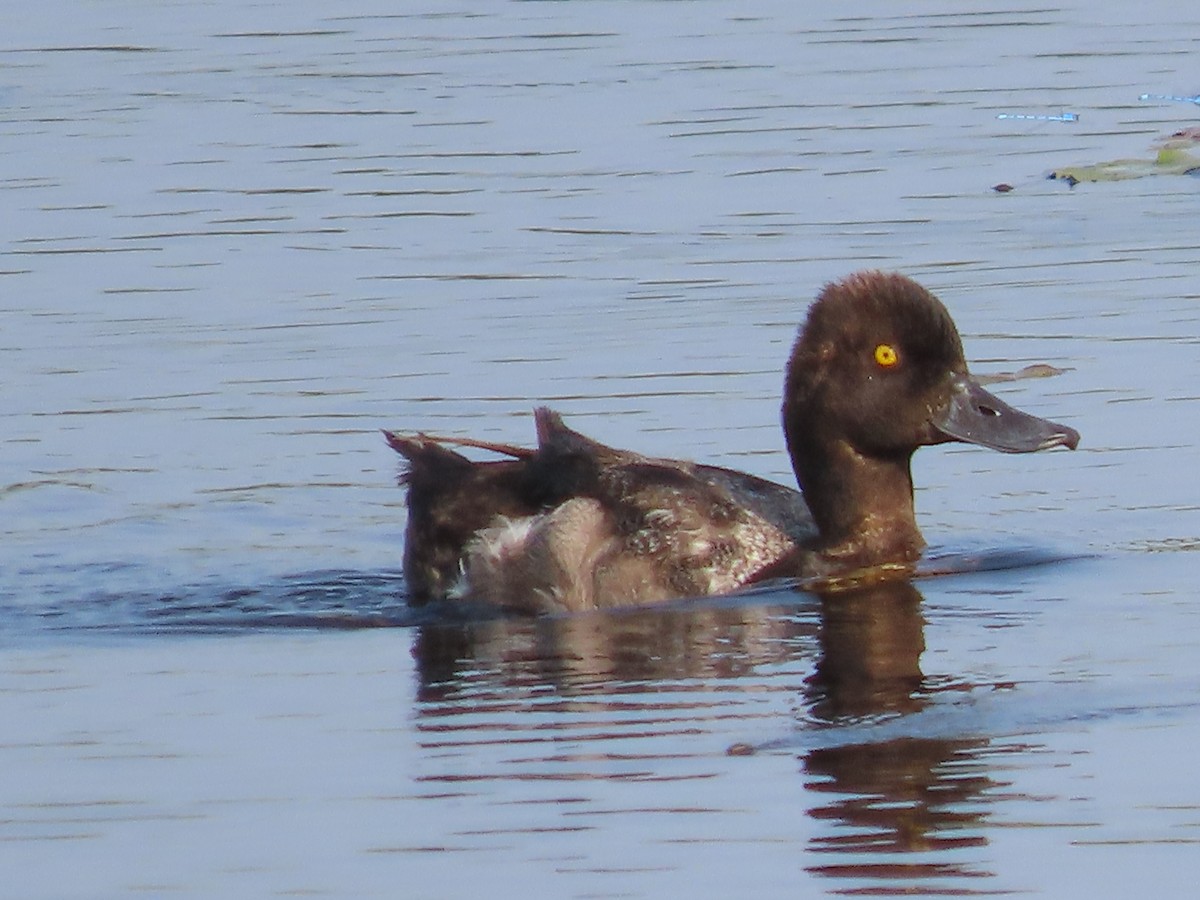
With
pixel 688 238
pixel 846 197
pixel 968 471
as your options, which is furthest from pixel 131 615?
pixel 846 197

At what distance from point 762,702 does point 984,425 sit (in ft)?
8.39

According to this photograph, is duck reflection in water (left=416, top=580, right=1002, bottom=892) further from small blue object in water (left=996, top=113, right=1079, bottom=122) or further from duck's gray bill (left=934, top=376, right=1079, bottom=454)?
small blue object in water (left=996, top=113, right=1079, bottom=122)

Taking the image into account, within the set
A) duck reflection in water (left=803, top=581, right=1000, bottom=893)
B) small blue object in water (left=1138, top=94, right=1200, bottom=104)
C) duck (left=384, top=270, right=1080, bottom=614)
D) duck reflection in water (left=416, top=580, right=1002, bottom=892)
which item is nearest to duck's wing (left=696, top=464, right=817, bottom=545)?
duck (left=384, top=270, right=1080, bottom=614)

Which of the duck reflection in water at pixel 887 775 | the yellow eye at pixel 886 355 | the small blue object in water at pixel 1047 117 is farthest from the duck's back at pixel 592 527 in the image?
the small blue object in water at pixel 1047 117

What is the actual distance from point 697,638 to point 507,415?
313 centimetres

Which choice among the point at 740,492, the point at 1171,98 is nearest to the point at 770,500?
the point at 740,492

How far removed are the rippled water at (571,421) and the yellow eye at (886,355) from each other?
0.74 m

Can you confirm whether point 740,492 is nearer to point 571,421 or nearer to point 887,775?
point 571,421

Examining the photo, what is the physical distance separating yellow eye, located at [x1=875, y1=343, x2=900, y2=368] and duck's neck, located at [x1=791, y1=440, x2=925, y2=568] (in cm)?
33

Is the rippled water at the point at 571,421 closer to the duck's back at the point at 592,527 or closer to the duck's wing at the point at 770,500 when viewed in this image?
the duck's back at the point at 592,527

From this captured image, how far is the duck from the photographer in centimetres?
981

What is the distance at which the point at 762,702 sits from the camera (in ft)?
26.5

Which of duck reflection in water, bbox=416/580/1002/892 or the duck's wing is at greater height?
the duck's wing

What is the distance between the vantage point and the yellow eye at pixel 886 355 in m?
10.2
